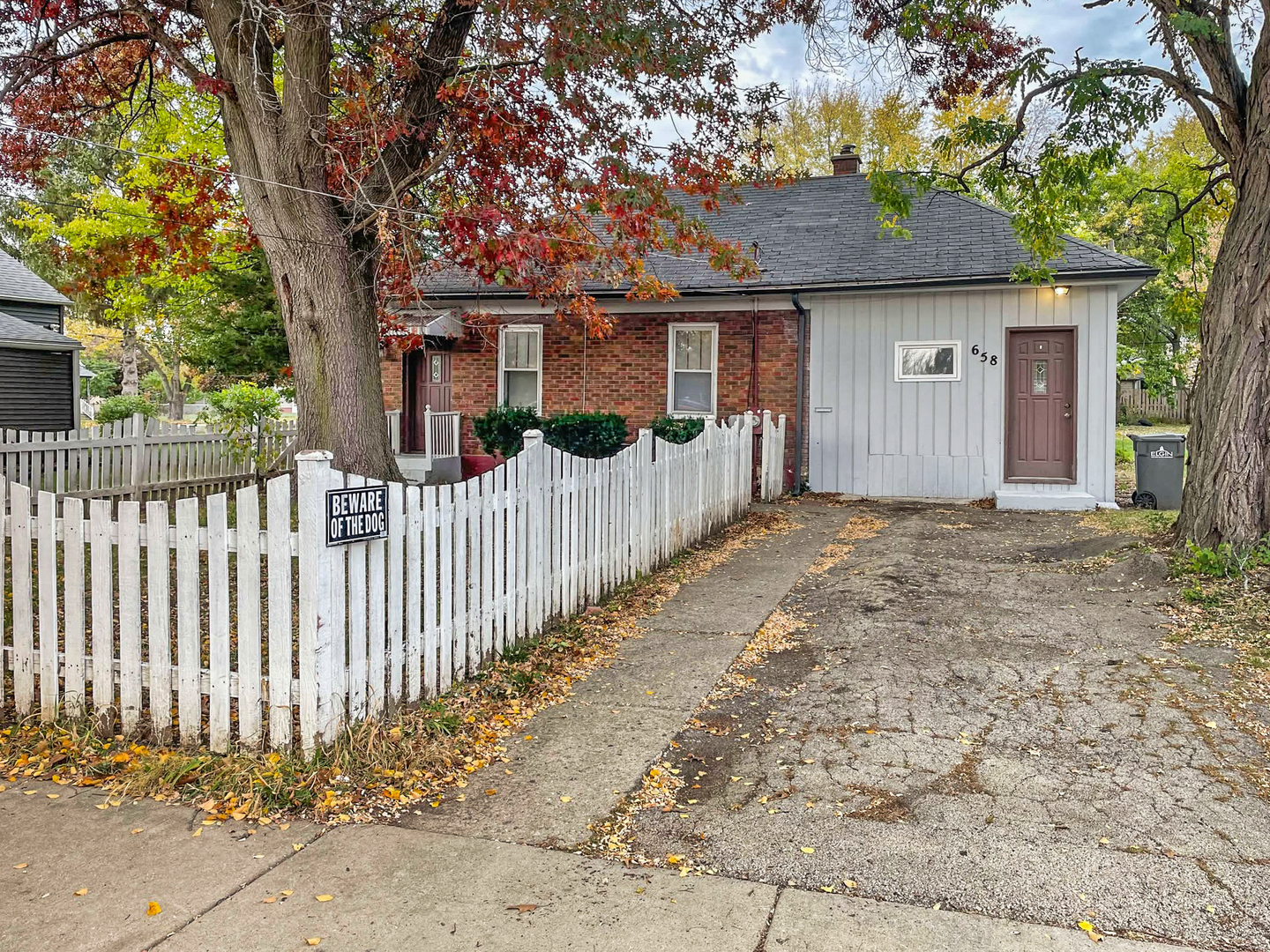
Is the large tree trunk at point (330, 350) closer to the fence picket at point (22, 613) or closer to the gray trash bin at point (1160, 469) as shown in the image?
the fence picket at point (22, 613)

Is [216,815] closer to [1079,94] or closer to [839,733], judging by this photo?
[839,733]

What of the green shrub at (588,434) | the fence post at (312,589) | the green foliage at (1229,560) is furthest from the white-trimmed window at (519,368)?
the fence post at (312,589)

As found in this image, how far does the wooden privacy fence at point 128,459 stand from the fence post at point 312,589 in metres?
8.92

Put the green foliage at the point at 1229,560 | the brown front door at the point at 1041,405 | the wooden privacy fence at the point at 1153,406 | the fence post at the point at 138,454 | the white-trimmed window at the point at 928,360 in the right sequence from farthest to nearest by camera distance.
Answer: the wooden privacy fence at the point at 1153,406
the white-trimmed window at the point at 928,360
the brown front door at the point at 1041,405
the fence post at the point at 138,454
the green foliage at the point at 1229,560

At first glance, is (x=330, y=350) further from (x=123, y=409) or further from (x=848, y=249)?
(x=123, y=409)

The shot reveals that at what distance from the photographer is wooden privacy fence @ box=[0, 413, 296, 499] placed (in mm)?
11500

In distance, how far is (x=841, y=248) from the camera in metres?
14.9

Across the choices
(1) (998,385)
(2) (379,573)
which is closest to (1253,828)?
(2) (379,573)

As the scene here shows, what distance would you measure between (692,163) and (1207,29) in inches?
179

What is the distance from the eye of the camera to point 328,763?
151 inches

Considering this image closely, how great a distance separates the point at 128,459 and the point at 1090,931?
13.1 m

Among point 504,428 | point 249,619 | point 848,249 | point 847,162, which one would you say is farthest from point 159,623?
point 847,162

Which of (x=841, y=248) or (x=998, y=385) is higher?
(x=841, y=248)

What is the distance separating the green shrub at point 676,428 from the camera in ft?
43.7
